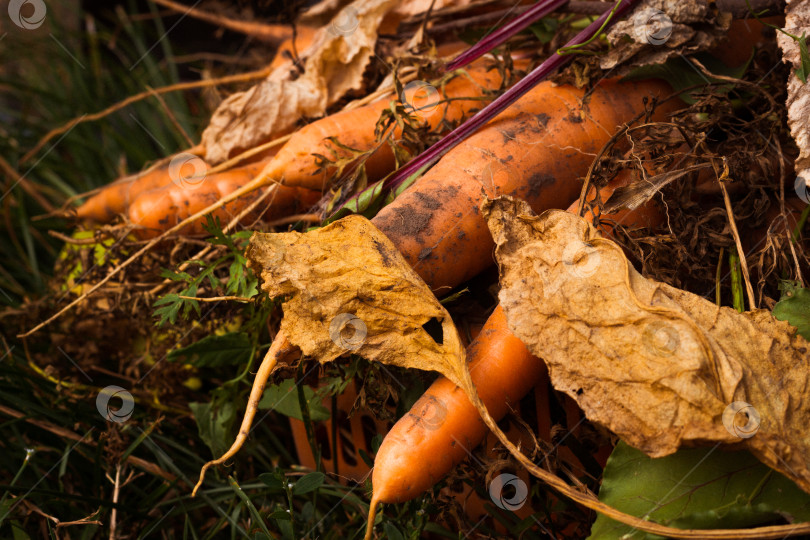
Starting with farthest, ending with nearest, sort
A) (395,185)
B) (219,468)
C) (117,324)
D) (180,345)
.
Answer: (117,324) → (180,345) → (219,468) → (395,185)

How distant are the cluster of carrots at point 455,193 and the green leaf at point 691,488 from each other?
8.2 inches

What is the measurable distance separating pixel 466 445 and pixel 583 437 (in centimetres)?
19

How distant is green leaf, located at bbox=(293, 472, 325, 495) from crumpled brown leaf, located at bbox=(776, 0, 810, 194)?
0.89 meters

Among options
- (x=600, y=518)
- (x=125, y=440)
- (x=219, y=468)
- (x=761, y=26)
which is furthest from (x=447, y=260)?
(x=761, y=26)

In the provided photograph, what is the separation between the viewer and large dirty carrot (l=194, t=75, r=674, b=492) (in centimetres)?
108

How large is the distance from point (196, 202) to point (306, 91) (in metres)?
0.37

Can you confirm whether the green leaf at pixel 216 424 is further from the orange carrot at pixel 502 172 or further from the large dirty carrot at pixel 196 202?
the orange carrot at pixel 502 172

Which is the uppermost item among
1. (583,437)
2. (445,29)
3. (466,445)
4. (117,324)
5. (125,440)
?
(445,29)

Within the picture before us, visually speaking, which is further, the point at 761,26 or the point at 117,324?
the point at 117,324

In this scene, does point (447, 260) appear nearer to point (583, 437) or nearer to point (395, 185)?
point (395, 185)

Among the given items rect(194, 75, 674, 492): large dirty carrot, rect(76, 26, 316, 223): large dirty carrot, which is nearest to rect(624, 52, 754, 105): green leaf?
rect(194, 75, 674, 492): large dirty carrot

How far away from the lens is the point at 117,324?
1589mm

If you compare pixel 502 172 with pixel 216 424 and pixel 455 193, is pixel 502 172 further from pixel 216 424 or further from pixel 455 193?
pixel 216 424

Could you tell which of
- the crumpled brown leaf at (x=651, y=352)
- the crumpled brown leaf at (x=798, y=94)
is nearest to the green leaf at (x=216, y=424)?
the crumpled brown leaf at (x=651, y=352)
